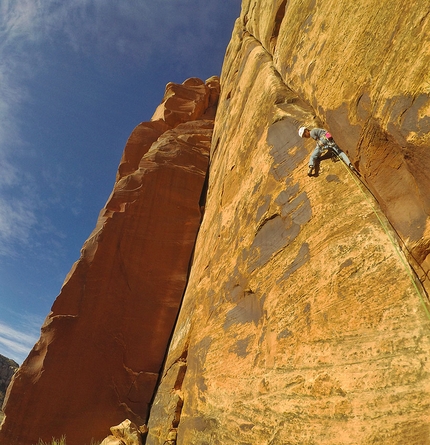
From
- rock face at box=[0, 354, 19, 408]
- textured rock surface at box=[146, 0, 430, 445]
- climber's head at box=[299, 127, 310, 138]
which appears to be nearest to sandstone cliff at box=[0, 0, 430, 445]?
textured rock surface at box=[146, 0, 430, 445]

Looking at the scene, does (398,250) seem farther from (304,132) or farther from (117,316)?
(117,316)

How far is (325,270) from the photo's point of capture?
17.5ft

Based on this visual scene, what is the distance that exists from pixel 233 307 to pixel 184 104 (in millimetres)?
21578

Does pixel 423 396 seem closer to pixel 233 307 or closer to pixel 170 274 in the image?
pixel 233 307

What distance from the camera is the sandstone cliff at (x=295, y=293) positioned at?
437cm

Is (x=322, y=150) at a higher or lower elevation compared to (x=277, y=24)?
lower

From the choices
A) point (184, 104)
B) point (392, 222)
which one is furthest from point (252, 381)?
point (184, 104)

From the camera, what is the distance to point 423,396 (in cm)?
376

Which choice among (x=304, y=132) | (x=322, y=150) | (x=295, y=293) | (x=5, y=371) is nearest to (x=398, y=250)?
(x=295, y=293)

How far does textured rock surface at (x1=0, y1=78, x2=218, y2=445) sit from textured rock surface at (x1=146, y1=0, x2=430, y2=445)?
10.9 ft

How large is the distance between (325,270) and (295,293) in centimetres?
64

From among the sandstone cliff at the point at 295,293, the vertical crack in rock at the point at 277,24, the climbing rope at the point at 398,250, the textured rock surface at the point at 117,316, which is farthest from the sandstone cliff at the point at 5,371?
the climbing rope at the point at 398,250

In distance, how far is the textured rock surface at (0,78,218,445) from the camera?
11.1 m

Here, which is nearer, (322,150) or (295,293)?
(295,293)
